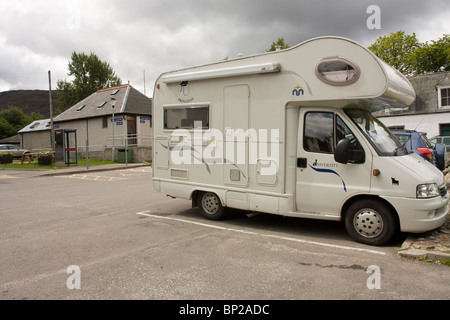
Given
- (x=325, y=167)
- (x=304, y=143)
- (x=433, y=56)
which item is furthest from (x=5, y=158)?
(x=433, y=56)

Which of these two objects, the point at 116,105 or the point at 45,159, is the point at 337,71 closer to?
the point at 45,159

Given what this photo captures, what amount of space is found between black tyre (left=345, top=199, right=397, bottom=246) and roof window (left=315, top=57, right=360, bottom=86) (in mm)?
1902

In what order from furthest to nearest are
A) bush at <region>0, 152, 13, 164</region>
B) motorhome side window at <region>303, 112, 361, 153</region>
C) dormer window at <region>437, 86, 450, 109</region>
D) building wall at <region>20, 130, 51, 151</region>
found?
building wall at <region>20, 130, 51, 151</region>, dormer window at <region>437, 86, 450, 109</region>, bush at <region>0, 152, 13, 164</region>, motorhome side window at <region>303, 112, 361, 153</region>

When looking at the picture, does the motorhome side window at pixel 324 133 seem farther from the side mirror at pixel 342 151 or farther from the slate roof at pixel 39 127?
the slate roof at pixel 39 127

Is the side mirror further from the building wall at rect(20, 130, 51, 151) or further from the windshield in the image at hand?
the building wall at rect(20, 130, 51, 151)

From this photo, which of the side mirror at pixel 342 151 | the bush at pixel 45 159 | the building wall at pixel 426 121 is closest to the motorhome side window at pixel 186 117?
the side mirror at pixel 342 151

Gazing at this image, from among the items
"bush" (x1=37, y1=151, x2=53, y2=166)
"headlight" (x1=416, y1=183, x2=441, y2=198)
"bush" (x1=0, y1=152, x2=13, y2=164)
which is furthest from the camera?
"bush" (x1=0, y1=152, x2=13, y2=164)

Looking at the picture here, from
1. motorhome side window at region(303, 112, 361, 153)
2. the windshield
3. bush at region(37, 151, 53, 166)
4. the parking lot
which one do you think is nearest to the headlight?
the windshield

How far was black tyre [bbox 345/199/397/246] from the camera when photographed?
502cm

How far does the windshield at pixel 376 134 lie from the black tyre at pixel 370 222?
0.83 meters

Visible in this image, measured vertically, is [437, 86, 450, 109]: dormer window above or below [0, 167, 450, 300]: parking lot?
above

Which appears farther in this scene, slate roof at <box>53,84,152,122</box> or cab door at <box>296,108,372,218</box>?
slate roof at <box>53,84,152,122</box>

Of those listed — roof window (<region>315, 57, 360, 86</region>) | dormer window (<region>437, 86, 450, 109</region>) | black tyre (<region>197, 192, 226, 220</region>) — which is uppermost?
dormer window (<region>437, 86, 450, 109</region>)

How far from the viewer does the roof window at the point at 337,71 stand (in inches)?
204
